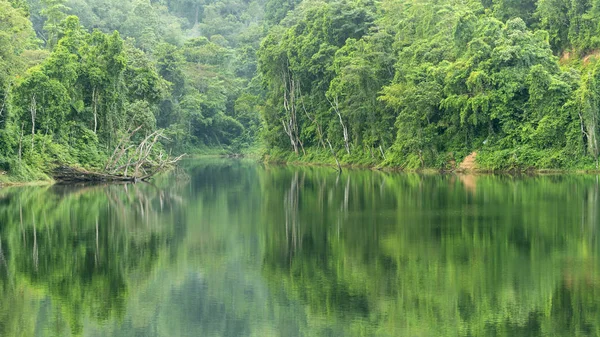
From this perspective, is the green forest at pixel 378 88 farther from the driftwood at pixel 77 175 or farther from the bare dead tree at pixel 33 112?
the driftwood at pixel 77 175

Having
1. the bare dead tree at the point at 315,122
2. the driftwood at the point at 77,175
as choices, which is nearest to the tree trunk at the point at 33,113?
the driftwood at the point at 77,175

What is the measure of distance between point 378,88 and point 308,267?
137 feet

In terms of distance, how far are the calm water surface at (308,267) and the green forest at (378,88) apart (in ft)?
46.3

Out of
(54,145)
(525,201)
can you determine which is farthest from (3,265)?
(54,145)

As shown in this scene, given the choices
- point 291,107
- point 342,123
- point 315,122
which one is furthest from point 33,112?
point 291,107

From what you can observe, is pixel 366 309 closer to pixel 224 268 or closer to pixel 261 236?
pixel 224 268

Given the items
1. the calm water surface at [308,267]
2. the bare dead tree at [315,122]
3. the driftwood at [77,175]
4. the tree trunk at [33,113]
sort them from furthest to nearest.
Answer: the bare dead tree at [315,122]
the driftwood at [77,175]
the tree trunk at [33,113]
the calm water surface at [308,267]

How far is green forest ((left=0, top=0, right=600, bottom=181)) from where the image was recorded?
43.5m

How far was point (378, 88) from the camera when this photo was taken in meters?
57.2

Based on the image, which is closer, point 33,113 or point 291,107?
point 33,113

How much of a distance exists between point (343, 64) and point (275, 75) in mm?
12113

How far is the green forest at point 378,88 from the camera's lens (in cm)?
4353

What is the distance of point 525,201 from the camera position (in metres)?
27.8

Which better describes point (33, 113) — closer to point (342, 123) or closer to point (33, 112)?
point (33, 112)
